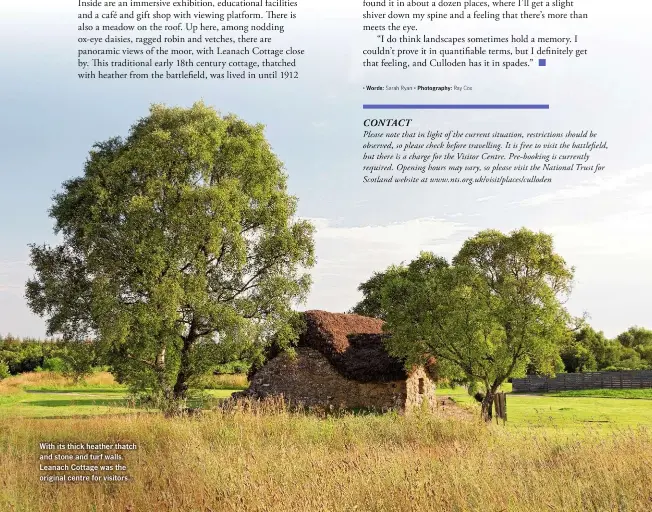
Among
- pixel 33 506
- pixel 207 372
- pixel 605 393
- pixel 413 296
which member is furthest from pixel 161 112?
pixel 605 393

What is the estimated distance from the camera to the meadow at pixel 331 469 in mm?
7676

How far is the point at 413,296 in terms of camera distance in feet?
87.6

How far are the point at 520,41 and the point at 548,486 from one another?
34.3 ft

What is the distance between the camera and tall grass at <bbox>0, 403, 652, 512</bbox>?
7633 millimetres

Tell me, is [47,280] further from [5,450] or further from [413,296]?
[413,296]

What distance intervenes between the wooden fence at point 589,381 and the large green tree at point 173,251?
33.6m

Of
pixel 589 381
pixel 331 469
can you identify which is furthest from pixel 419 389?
pixel 589 381

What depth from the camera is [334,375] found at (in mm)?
29156

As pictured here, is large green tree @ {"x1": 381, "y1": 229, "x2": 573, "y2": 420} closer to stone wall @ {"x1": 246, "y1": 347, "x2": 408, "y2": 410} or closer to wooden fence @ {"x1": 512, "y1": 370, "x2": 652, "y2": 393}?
stone wall @ {"x1": 246, "y1": 347, "x2": 408, "y2": 410}

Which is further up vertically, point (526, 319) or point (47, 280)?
point (47, 280)

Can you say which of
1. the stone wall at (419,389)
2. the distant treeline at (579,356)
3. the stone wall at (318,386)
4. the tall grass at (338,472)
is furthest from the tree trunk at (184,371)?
the distant treeline at (579,356)

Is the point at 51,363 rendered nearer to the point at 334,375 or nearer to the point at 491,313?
the point at 334,375

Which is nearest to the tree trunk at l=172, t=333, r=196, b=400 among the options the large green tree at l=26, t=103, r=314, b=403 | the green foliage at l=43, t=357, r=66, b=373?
the large green tree at l=26, t=103, r=314, b=403

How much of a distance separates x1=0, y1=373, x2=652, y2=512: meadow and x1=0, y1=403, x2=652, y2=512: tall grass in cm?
3
